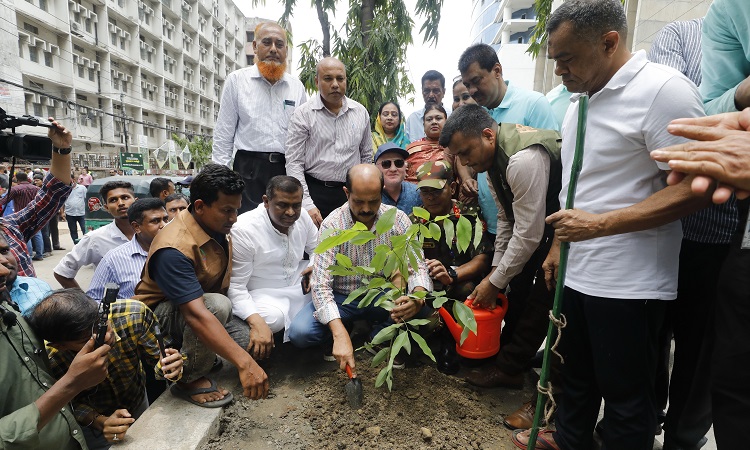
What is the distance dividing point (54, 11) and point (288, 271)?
29282 mm

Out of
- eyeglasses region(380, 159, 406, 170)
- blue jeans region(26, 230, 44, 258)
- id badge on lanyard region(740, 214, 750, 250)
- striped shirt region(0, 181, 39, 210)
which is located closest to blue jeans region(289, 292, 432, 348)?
eyeglasses region(380, 159, 406, 170)

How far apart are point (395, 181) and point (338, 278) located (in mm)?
937

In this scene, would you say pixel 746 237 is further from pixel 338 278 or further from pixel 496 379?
pixel 338 278

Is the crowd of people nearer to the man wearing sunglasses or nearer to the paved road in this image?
the man wearing sunglasses

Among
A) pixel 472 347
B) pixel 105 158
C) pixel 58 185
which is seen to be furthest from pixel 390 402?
pixel 105 158

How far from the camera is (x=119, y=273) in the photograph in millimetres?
2740

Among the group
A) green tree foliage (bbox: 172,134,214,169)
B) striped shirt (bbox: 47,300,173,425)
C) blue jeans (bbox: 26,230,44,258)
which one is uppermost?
green tree foliage (bbox: 172,134,214,169)

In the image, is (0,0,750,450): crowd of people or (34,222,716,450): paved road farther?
(34,222,716,450): paved road

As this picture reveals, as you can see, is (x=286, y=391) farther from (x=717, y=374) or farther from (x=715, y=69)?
(x=715, y=69)

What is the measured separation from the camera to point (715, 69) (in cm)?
142

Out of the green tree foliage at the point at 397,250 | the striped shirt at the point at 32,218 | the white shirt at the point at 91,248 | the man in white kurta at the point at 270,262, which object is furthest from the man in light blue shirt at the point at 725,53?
the white shirt at the point at 91,248

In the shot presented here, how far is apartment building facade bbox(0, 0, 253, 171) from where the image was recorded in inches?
842

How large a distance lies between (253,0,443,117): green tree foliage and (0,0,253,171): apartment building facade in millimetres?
12791

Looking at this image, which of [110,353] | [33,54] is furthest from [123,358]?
[33,54]
